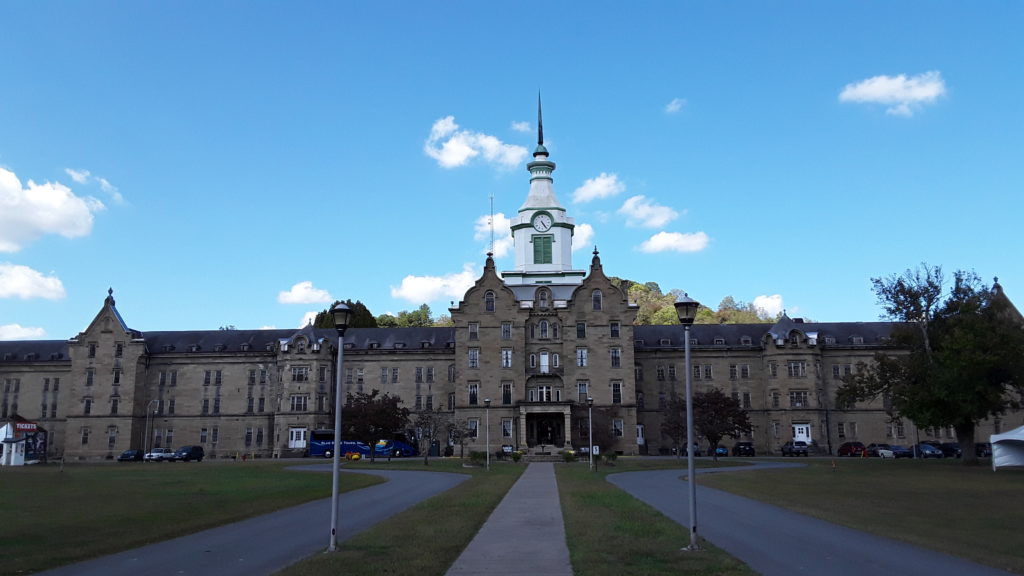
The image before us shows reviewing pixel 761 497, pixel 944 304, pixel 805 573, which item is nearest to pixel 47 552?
pixel 805 573

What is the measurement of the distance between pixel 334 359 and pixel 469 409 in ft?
62.8

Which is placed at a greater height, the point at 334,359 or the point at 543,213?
the point at 543,213

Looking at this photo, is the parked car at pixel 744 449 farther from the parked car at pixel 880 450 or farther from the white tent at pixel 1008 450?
the white tent at pixel 1008 450

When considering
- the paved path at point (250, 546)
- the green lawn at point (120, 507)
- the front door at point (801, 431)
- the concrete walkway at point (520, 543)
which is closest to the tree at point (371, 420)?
the green lawn at point (120, 507)

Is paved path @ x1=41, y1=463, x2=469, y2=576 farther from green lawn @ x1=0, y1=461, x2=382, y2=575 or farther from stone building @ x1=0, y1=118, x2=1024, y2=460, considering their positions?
stone building @ x1=0, y1=118, x2=1024, y2=460

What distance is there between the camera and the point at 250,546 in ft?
65.5

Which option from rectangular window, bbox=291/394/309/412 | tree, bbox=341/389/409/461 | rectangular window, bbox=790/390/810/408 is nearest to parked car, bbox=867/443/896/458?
rectangular window, bbox=790/390/810/408

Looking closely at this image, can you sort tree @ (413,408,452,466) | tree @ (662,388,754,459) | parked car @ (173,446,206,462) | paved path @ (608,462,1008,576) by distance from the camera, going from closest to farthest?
paved path @ (608,462,1008,576), tree @ (662,388,754,459), tree @ (413,408,452,466), parked car @ (173,446,206,462)

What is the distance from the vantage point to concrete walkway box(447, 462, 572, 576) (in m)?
16.2

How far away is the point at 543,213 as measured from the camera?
103 meters

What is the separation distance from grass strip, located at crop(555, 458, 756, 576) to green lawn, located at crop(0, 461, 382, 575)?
11050mm

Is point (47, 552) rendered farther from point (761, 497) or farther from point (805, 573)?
point (761, 497)

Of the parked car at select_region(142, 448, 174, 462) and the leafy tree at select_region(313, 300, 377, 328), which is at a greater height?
the leafy tree at select_region(313, 300, 377, 328)

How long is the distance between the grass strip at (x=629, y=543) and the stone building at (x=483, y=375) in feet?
174
